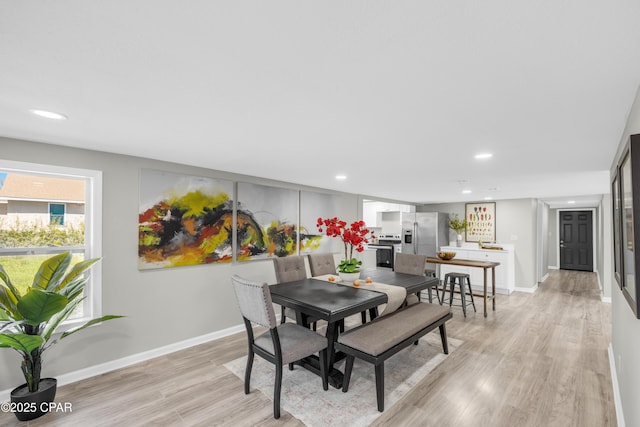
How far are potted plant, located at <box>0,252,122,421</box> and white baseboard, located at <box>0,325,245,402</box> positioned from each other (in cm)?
28

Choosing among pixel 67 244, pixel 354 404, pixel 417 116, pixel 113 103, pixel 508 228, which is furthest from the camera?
pixel 508 228

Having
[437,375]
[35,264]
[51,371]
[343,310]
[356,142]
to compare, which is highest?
[356,142]

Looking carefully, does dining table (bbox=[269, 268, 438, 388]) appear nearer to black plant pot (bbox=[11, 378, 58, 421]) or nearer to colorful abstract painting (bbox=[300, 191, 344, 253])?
colorful abstract painting (bbox=[300, 191, 344, 253])

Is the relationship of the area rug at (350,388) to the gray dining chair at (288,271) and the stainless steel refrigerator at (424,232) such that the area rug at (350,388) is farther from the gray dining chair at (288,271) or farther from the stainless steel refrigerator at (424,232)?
the stainless steel refrigerator at (424,232)

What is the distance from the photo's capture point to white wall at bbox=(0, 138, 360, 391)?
266 cm

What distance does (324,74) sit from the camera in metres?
1.39

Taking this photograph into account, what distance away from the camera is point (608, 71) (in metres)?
1.33

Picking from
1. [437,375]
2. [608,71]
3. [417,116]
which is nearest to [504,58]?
[608,71]

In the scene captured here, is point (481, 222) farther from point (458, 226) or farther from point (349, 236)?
point (349, 236)

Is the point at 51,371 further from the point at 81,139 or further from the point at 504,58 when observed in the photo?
the point at 504,58

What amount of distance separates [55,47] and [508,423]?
3.51 metres

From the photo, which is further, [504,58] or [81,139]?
[81,139]

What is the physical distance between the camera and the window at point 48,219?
254 centimetres

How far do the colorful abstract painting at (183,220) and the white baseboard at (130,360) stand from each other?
0.92m
